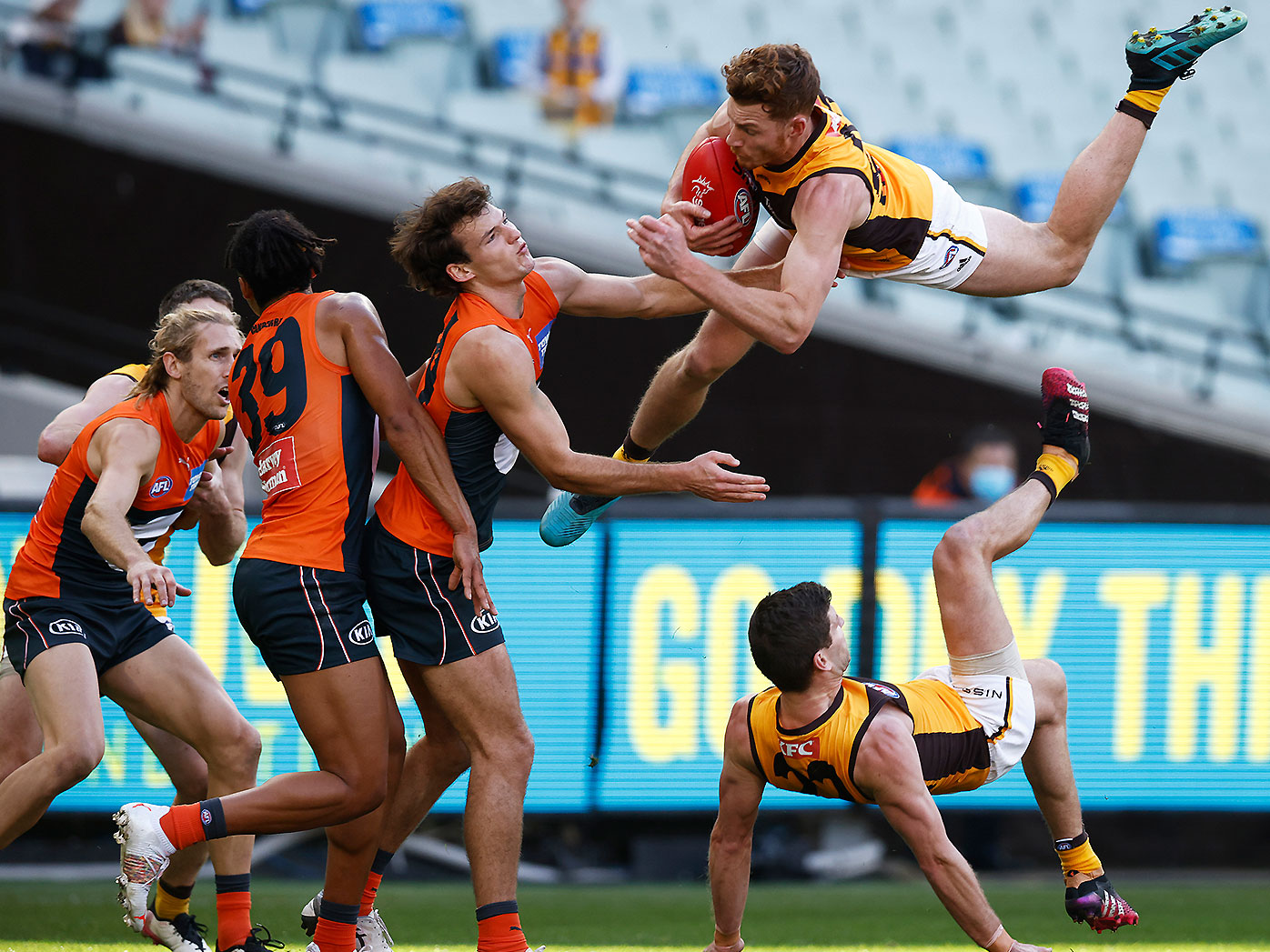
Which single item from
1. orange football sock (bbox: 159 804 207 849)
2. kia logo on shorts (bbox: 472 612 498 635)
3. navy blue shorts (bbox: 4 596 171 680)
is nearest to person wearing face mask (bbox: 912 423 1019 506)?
kia logo on shorts (bbox: 472 612 498 635)

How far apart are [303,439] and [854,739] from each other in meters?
1.89

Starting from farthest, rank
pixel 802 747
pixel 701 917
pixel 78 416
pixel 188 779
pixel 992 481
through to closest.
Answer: pixel 992 481, pixel 701 917, pixel 188 779, pixel 78 416, pixel 802 747

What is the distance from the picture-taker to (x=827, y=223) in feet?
14.1

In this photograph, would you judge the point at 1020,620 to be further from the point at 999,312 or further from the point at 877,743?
the point at 999,312

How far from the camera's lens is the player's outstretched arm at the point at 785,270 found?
4.18m

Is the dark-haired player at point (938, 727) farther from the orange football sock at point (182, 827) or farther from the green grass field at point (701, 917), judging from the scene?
the orange football sock at point (182, 827)

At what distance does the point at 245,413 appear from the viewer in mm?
4398

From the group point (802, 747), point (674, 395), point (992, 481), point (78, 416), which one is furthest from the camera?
point (992, 481)

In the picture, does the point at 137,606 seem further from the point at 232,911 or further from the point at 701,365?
the point at 701,365

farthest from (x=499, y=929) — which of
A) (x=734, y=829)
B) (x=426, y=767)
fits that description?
(x=734, y=829)

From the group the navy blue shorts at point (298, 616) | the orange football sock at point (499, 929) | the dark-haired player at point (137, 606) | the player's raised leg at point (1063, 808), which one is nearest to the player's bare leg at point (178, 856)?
the dark-haired player at point (137, 606)

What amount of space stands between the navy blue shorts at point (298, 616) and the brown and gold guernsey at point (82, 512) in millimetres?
526

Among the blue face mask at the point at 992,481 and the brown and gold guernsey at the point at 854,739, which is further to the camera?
the blue face mask at the point at 992,481

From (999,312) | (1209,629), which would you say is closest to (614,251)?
(999,312)
